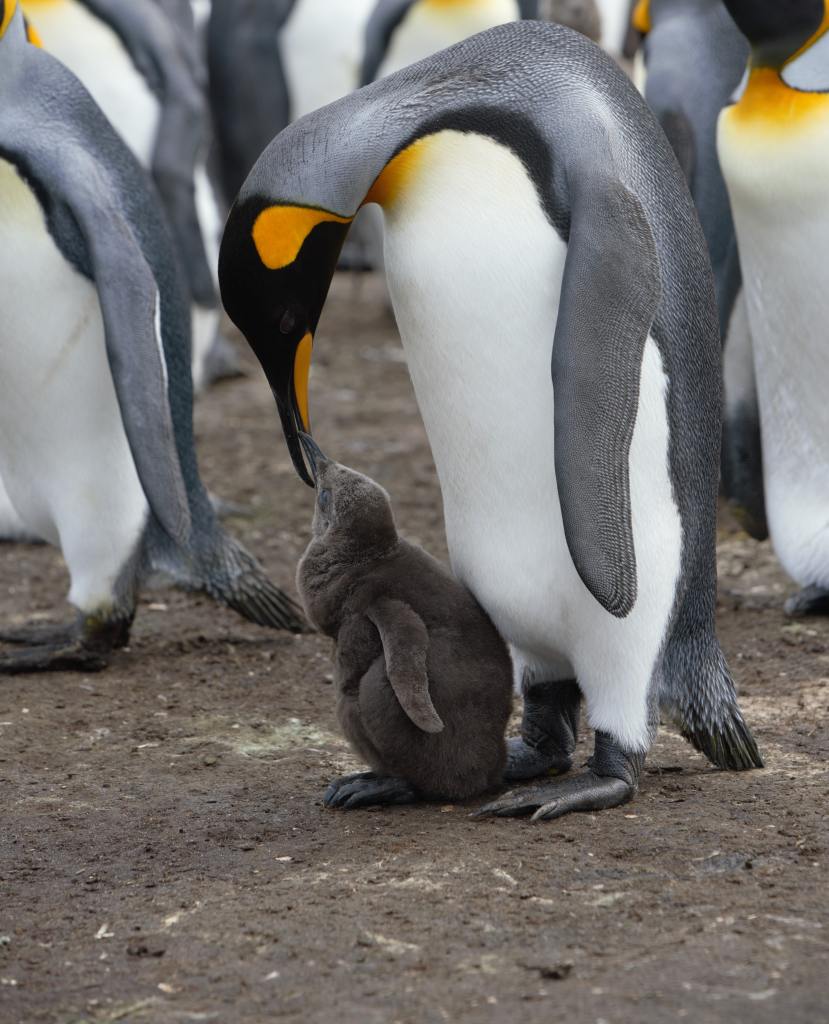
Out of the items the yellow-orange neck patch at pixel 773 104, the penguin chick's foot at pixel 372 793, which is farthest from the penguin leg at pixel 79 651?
the yellow-orange neck patch at pixel 773 104

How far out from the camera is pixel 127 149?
438 cm

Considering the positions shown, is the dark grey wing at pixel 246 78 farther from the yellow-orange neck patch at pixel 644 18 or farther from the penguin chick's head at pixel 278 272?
the penguin chick's head at pixel 278 272

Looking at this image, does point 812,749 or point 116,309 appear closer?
point 812,749

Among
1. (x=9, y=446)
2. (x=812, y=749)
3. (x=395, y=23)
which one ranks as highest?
(x=395, y=23)

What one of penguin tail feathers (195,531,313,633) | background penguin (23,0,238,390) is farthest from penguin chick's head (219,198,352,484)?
background penguin (23,0,238,390)

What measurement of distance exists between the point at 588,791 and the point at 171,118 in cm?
440

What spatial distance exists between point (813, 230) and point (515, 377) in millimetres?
1386

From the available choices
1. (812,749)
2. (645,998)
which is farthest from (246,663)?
(645,998)

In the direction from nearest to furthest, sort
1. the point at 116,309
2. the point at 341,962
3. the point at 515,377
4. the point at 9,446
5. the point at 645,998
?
the point at 645,998, the point at 341,962, the point at 515,377, the point at 116,309, the point at 9,446

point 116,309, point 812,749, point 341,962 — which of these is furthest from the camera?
point 116,309

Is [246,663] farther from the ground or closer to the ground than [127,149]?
closer to the ground

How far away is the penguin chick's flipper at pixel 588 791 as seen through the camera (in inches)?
116

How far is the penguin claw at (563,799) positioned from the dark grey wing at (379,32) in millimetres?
5343

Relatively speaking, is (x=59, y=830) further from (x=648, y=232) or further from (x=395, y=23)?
(x=395, y=23)
